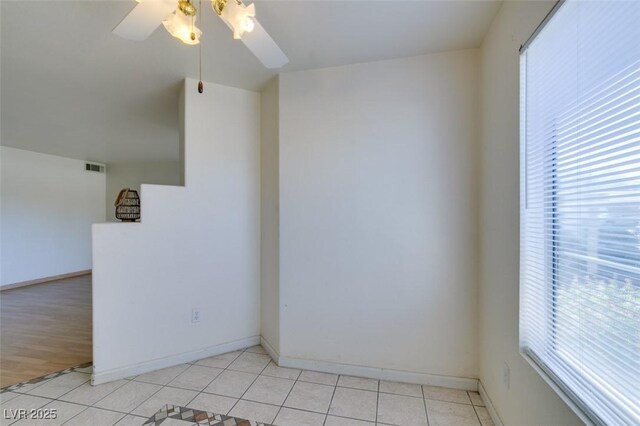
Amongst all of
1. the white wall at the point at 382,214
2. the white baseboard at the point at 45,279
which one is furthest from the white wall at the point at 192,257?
the white baseboard at the point at 45,279

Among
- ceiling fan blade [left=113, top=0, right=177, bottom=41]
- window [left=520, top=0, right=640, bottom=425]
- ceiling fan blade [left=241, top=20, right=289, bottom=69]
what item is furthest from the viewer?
ceiling fan blade [left=241, top=20, right=289, bottom=69]

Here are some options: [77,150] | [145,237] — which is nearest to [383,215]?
[145,237]

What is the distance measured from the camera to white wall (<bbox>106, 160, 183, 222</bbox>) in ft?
19.9

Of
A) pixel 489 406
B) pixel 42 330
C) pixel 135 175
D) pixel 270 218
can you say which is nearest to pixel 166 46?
pixel 270 218

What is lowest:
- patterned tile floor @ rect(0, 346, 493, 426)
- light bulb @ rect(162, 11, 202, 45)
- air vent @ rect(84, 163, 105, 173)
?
patterned tile floor @ rect(0, 346, 493, 426)

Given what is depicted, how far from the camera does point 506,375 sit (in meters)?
1.52

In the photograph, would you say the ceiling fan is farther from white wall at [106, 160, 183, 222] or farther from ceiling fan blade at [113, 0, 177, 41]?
white wall at [106, 160, 183, 222]

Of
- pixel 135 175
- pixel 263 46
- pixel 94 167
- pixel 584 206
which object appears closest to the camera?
pixel 584 206

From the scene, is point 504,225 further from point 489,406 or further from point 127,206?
point 127,206

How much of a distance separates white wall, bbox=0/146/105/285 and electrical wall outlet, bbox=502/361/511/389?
701 centimetres

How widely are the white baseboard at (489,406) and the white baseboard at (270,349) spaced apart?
→ 1506 millimetres

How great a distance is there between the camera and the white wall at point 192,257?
7.07ft

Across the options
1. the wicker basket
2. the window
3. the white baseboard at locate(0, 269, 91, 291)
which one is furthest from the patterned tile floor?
the white baseboard at locate(0, 269, 91, 291)

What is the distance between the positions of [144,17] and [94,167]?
6.38 m
